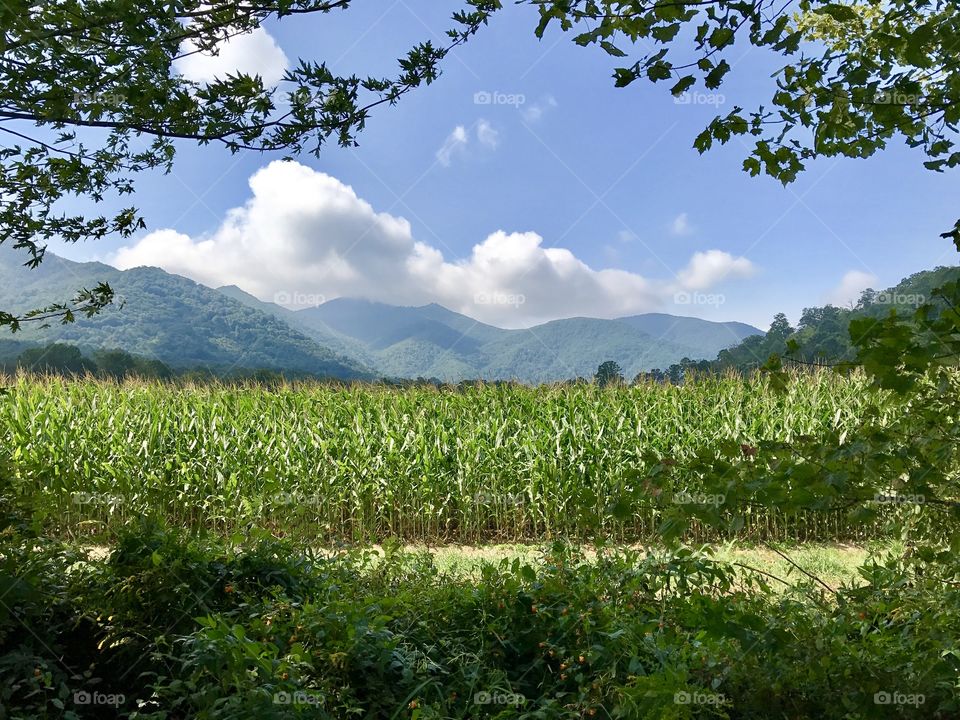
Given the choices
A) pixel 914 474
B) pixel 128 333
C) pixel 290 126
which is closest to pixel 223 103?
pixel 290 126

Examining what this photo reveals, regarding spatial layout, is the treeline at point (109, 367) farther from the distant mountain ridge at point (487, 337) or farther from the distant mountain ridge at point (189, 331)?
the distant mountain ridge at point (487, 337)

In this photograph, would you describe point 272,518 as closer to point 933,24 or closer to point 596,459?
point 596,459

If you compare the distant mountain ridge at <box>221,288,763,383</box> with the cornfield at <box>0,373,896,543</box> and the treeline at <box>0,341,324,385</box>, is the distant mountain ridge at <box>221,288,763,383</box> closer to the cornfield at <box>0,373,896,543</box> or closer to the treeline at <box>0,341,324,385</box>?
the treeline at <box>0,341,324,385</box>

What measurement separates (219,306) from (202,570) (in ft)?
269

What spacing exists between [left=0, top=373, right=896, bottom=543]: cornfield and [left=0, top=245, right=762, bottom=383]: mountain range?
1647 inches

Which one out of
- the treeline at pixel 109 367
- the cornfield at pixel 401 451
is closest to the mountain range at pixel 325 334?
the treeline at pixel 109 367

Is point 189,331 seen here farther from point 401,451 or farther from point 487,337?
point 401,451

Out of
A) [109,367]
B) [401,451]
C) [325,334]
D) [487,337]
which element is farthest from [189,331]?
[401,451]

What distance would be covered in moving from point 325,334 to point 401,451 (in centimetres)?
9804

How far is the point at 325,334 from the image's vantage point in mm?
104062

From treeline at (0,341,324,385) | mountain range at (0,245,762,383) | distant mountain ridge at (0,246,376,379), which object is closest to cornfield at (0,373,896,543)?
treeline at (0,341,324,385)

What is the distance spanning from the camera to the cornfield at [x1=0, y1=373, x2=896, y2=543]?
27.9 feet

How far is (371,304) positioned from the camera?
110500 millimetres

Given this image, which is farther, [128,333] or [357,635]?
[128,333]
